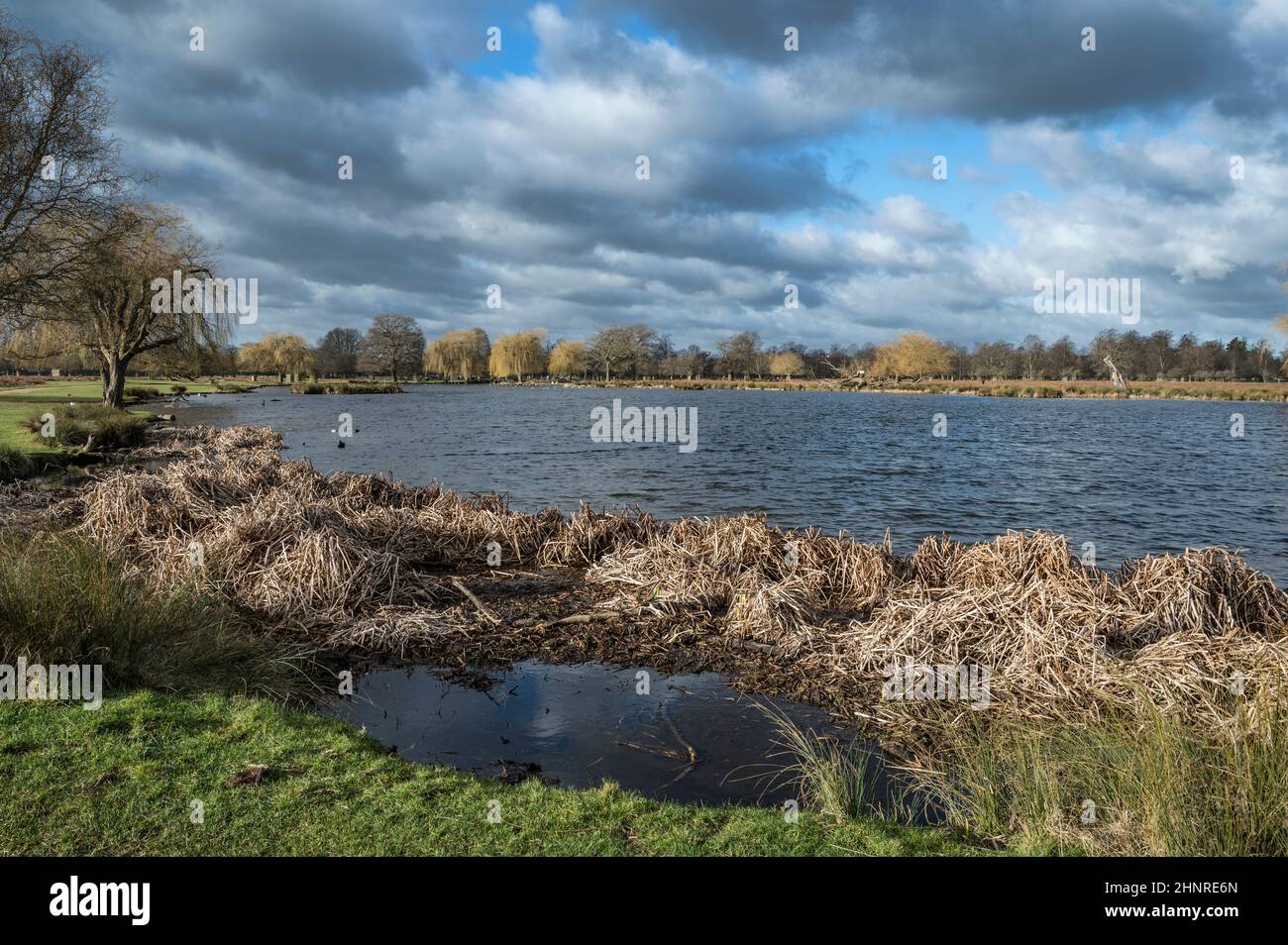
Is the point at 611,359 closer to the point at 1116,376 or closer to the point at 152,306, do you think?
the point at 1116,376

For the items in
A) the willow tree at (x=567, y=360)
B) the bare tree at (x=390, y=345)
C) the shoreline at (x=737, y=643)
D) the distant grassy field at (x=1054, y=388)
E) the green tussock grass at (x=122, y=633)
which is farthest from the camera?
the willow tree at (x=567, y=360)

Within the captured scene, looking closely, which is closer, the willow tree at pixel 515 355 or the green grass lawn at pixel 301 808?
the green grass lawn at pixel 301 808

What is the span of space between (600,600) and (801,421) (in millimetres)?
57315

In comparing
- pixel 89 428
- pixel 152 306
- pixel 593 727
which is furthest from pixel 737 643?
pixel 152 306

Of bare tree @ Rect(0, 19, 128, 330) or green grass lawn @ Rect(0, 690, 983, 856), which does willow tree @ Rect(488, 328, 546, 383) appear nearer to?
bare tree @ Rect(0, 19, 128, 330)

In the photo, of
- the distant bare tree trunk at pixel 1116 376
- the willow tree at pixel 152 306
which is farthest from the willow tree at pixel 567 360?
the willow tree at pixel 152 306

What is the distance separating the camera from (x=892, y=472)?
111 ft

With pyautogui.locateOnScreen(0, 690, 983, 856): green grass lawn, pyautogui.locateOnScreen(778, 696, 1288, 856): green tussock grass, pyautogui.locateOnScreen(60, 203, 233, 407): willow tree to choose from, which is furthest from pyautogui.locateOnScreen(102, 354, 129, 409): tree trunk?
pyautogui.locateOnScreen(778, 696, 1288, 856): green tussock grass

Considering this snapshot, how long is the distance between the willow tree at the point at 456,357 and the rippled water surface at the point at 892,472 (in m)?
108

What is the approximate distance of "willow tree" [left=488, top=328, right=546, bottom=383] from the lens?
176 metres

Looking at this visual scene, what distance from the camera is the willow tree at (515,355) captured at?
176375mm

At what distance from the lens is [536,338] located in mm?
182750

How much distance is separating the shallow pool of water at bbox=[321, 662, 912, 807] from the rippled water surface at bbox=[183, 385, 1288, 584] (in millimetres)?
11477

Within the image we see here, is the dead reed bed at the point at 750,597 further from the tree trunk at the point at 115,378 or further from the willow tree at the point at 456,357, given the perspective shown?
the willow tree at the point at 456,357
